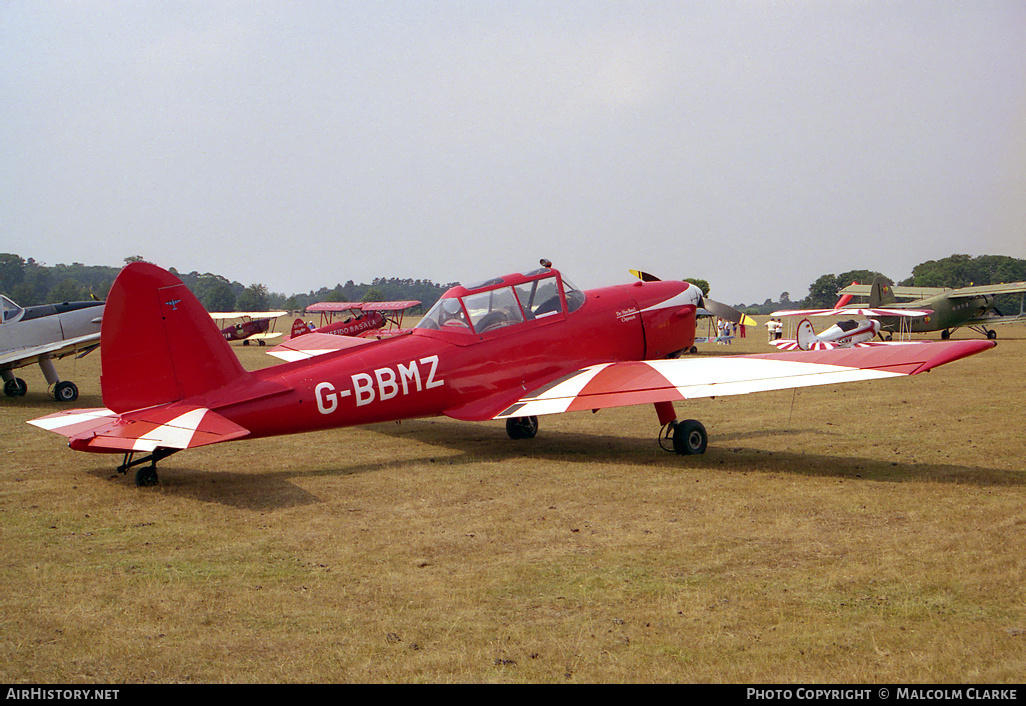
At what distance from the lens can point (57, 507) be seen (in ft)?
19.9

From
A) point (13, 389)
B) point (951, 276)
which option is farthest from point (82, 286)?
point (951, 276)

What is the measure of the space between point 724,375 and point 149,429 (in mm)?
5499

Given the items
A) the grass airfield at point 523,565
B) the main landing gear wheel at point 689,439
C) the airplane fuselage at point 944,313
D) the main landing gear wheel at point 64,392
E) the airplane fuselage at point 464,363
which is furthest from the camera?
the airplane fuselage at point 944,313

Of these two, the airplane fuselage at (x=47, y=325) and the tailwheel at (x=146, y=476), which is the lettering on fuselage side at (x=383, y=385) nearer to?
the tailwheel at (x=146, y=476)

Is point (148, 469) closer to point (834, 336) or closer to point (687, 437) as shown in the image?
point (687, 437)

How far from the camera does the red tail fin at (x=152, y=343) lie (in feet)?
21.7

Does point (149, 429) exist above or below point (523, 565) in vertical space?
above

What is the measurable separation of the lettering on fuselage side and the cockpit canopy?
2.43ft

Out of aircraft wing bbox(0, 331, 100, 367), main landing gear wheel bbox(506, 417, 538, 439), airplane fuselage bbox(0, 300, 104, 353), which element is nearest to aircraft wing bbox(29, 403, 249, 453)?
main landing gear wheel bbox(506, 417, 538, 439)

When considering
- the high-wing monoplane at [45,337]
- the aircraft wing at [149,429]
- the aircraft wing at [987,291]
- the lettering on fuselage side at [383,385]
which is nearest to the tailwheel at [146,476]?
the aircraft wing at [149,429]

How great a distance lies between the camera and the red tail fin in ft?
21.7

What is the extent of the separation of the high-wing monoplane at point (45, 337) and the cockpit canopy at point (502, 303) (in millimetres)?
8652

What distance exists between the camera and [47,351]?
1413 cm
